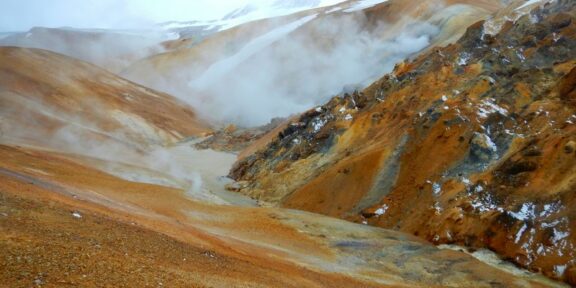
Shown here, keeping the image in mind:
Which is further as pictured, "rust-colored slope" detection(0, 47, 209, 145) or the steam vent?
"rust-colored slope" detection(0, 47, 209, 145)

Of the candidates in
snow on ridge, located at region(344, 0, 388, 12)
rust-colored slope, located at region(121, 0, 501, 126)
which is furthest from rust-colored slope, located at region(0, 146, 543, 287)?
snow on ridge, located at region(344, 0, 388, 12)

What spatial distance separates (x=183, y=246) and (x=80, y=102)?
2580 inches

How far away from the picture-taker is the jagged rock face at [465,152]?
2275 cm

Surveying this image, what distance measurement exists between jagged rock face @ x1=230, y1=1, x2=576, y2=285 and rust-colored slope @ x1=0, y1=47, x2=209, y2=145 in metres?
29.9

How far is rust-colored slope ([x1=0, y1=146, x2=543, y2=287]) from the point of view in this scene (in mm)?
11031

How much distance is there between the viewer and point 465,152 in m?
29.7

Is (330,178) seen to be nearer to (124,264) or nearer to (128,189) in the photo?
(128,189)

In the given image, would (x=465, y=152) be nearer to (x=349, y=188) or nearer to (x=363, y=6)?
(x=349, y=188)

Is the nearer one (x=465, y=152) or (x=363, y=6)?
(x=465, y=152)

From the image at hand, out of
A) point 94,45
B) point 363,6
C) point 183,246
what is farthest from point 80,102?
point 94,45

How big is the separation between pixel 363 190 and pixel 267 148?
2017 centimetres

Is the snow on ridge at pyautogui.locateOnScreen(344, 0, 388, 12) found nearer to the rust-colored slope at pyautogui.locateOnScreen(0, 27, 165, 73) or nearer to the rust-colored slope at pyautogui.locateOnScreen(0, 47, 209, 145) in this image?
the rust-colored slope at pyautogui.locateOnScreen(0, 47, 209, 145)

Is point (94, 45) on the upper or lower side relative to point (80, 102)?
upper

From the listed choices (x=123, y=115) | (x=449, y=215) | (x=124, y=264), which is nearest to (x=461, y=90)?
(x=449, y=215)
